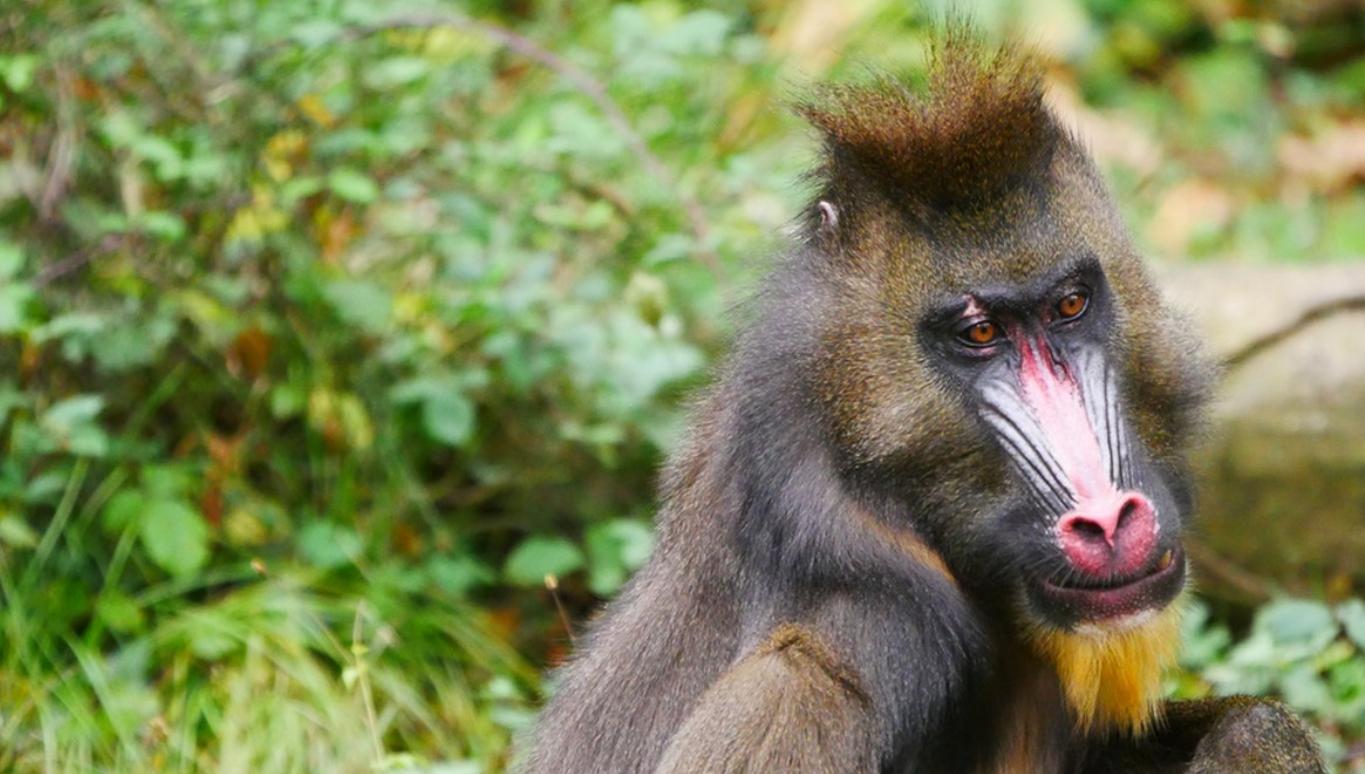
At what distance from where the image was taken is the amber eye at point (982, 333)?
3893 millimetres

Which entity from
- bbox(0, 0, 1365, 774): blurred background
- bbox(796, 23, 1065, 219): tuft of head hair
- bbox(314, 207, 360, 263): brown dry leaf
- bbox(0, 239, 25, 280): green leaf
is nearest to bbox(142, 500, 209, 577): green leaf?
bbox(0, 0, 1365, 774): blurred background

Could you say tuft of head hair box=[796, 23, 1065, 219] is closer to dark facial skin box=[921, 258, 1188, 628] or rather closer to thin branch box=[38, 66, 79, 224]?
dark facial skin box=[921, 258, 1188, 628]

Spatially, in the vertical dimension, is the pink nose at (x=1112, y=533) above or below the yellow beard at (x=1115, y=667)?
above

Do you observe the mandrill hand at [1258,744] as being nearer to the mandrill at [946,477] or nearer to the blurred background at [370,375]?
the mandrill at [946,477]

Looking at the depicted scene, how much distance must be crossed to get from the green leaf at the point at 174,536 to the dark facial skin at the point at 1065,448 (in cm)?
313

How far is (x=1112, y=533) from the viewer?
11.8 feet

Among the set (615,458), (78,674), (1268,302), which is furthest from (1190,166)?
(78,674)

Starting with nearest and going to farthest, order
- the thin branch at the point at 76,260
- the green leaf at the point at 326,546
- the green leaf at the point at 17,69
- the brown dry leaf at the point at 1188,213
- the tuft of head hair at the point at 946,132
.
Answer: the tuft of head hair at the point at 946,132, the green leaf at the point at 17,69, the thin branch at the point at 76,260, the green leaf at the point at 326,546, the brown dry leaf at the point at 1188,213

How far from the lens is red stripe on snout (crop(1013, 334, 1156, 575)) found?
361 cm

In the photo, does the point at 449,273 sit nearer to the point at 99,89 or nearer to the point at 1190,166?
the point at 99,89

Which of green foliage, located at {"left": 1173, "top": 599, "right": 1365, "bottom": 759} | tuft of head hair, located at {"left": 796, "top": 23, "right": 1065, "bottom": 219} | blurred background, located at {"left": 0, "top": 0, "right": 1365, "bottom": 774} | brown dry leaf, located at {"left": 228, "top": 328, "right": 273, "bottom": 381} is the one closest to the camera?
tuft of head hair, located at {"left": 796, "top": 23, "right": 1065, "bottom": 219}

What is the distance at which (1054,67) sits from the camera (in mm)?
10555

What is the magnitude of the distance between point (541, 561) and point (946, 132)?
9.63ft

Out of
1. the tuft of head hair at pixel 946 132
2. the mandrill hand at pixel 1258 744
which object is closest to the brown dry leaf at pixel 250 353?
the tuft of head hair at pixel 946 132
